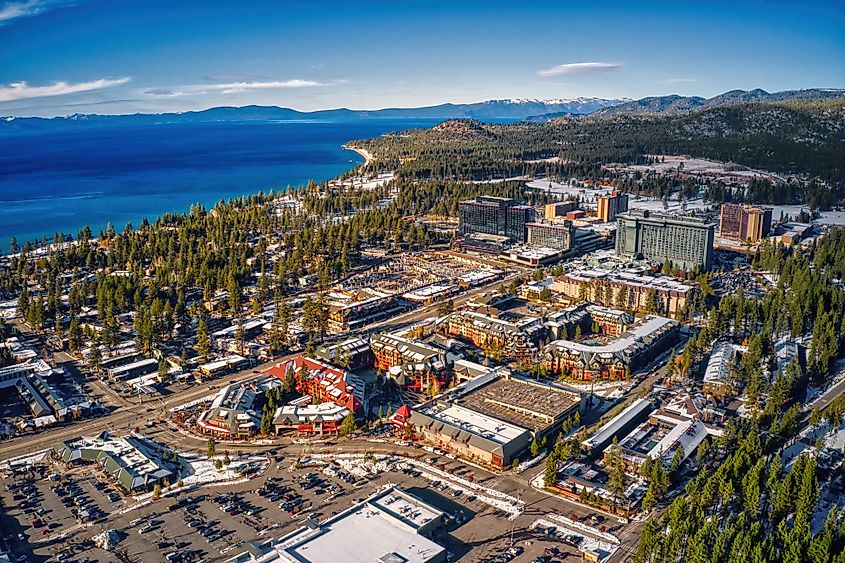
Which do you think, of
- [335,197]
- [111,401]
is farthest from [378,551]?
[335,197]

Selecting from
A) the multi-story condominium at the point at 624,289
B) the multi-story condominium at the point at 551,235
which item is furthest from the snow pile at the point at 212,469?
the multi-story condominium at the point at 551,235

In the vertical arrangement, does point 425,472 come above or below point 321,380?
below

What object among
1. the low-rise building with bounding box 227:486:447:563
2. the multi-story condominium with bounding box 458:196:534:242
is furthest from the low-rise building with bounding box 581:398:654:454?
the multi-story condominium with bounding box 458:196:534:242

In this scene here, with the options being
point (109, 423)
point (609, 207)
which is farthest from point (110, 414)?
point (609, 207)

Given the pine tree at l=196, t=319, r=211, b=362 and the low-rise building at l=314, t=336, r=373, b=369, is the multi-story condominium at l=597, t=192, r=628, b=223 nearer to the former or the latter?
the low-rise building at l=314, t=336, r=373, b=369

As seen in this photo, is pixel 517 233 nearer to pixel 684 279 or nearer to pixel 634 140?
pixel 684 279

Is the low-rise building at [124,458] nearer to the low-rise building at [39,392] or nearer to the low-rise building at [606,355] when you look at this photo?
the low-rise building at [39,392]

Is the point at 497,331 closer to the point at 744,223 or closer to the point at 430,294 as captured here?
the point at 430,294
